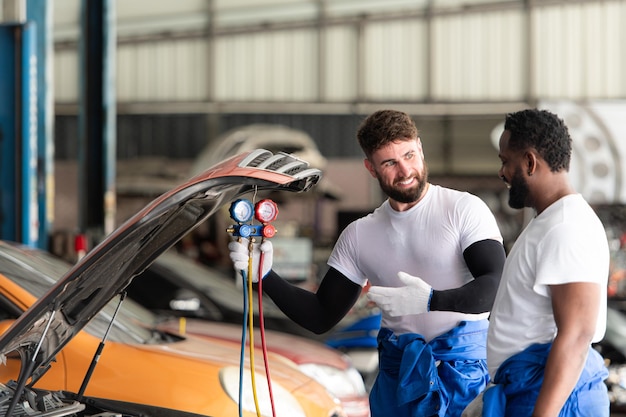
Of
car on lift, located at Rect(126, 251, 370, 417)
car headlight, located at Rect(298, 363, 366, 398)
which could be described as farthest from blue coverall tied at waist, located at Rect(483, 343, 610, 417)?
car on lift, located at Rect(126, 251, 370, 417)

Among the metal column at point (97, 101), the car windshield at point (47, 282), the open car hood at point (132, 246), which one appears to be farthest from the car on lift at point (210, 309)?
the metal column at point (97, 101)

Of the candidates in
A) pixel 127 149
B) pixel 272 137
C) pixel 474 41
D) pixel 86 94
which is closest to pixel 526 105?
pixel 474 41

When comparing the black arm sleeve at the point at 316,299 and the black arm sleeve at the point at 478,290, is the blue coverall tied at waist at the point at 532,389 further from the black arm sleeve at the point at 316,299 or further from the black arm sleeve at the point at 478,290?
the black arm sleeve at the point at 316,299

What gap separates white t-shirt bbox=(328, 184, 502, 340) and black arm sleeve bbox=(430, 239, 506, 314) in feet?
0.29

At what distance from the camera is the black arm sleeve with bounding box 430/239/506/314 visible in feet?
10.4

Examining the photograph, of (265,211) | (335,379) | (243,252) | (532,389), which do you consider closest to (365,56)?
(335,379)

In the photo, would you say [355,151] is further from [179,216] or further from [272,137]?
[179,216]

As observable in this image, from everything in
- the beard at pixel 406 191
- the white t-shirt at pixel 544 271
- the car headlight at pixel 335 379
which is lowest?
the car headlight at pixel 335 379

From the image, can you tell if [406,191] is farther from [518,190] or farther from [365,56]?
[365,56]

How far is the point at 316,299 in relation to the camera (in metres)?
3.62

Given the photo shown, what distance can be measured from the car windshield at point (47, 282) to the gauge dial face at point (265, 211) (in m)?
1.46

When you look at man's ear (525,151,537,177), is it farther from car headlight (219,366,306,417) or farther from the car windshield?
the car windshield

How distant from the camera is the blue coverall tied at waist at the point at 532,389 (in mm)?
2641

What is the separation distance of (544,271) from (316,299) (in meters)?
1.23
